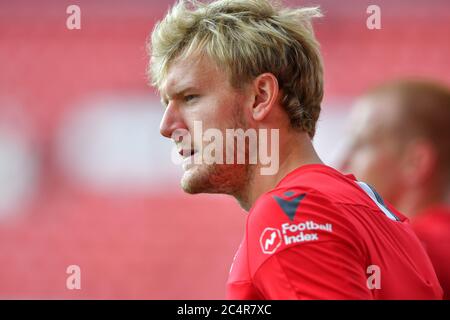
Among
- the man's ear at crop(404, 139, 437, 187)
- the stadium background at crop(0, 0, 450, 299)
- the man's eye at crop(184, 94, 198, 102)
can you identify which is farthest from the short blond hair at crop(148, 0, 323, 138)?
the stadium background at crop(0, 0, 450, 299)

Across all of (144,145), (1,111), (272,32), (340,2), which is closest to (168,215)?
(144,145)

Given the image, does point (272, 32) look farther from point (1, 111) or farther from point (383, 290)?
point (1, 111)

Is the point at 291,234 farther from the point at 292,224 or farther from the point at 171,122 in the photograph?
the point at 171,122

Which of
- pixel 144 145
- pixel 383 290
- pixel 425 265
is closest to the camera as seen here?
pixel 383 290

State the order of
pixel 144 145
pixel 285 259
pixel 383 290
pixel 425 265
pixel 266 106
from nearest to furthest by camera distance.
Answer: pixel 285 259
pixel 383 290
pixel 425 265
pixel 266 106
pixel 144 145

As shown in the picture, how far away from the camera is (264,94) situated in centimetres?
242

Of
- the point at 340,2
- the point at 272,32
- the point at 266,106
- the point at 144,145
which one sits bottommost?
the point at 144,145

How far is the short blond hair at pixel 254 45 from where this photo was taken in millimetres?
2418

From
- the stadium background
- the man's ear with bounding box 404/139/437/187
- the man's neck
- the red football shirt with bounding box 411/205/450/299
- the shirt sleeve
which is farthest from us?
the stadium background

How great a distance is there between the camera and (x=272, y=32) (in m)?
2.49

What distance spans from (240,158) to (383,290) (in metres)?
0.61

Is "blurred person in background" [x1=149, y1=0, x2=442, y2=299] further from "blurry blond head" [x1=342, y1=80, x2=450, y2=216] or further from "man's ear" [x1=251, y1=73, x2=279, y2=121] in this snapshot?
"blurry blond head" [x1=342, y1=80, x2=450, y2=216]

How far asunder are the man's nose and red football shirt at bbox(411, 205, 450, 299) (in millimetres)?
999

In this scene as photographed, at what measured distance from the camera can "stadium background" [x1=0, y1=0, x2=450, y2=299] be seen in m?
7.91
